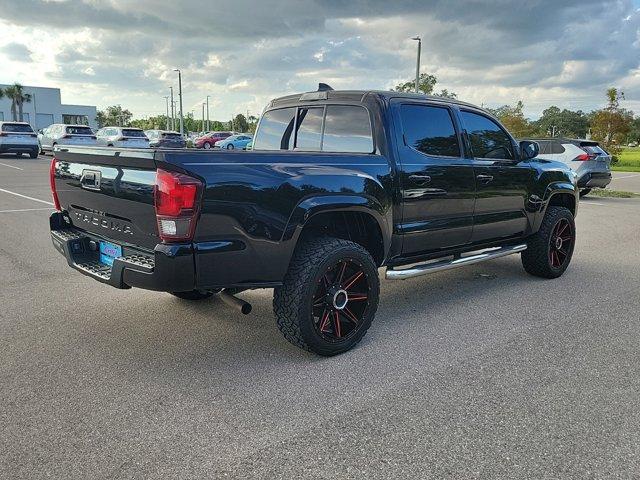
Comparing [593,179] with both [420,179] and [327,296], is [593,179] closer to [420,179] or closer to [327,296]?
[420,179]

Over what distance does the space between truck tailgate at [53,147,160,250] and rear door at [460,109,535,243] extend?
3031 millimetres

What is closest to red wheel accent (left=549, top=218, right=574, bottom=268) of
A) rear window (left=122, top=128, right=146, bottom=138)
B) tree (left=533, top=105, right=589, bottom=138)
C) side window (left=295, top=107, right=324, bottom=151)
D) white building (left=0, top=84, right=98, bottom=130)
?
side window (left=295, top=107, right=324, bottom=151)

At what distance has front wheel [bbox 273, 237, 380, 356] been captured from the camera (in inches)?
138

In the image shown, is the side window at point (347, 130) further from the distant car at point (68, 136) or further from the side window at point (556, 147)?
the distant car at point (68, 136)

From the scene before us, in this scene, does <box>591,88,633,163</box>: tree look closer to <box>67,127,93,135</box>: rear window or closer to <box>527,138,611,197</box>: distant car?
<box>527,138,611,197</box>: distant car

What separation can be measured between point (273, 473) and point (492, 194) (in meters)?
3.61

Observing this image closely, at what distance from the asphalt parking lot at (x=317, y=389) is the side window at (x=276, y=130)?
4.92 feet

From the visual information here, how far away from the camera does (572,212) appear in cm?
635

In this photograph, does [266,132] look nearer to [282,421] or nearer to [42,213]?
[282,421]

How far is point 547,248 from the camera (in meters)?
5.84

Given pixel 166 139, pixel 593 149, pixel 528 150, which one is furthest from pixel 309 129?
pixel 166 139

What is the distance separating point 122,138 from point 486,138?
24340 millimetres

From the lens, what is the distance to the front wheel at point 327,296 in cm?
352

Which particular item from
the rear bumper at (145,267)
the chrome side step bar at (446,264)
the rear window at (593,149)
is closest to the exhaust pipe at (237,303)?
the rear bumper at (145,267)
